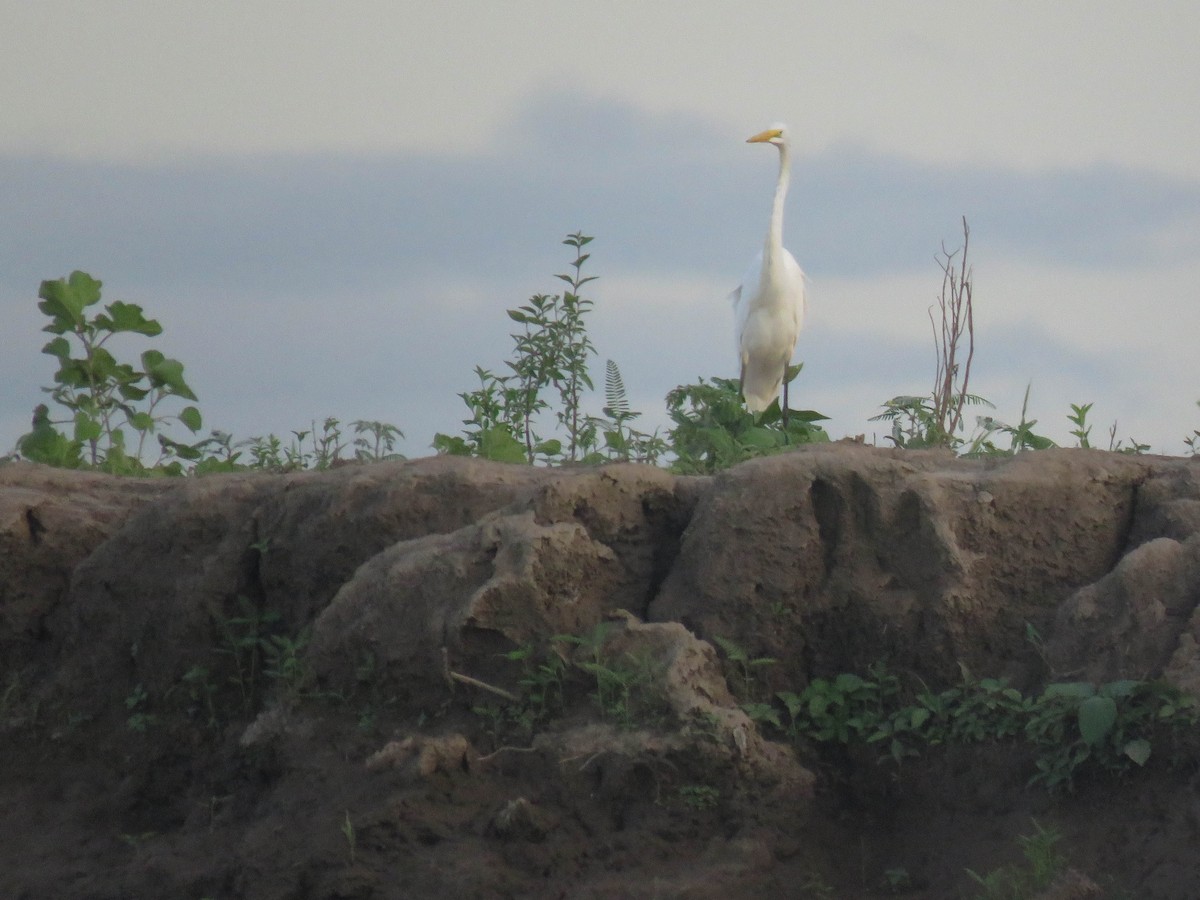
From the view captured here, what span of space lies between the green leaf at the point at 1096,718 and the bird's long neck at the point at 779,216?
839 cm

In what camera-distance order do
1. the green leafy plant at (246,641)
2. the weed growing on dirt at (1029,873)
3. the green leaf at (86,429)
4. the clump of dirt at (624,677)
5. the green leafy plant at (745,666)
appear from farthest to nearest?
the green leaf at (86,429) < the green leafy plant at (246,641) < the green leafy plant at (745,666) < the clump of dirt at (624,677) < the weed growing on dirt at (1029,873)

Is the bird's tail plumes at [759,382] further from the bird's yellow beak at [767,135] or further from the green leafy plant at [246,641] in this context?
the green leafy plant at [246,641]

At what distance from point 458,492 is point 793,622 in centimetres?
126

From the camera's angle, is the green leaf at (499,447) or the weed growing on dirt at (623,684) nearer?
the weed growing on dirt at (623,684)

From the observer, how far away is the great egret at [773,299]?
11.9 metres

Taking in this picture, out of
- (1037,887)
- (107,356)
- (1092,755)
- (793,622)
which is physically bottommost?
(1037,887)

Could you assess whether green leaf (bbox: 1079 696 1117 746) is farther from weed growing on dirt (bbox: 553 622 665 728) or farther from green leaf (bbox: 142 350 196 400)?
green leaf (bbox: 142 350 196 400)

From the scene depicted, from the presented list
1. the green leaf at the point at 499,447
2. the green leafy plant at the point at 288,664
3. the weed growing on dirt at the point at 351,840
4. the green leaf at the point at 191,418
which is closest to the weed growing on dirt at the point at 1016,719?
the weed growing on dirt at the point at 351,840

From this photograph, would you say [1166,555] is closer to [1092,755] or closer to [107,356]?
[1092,755]

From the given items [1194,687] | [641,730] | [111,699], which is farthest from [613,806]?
[111,699]

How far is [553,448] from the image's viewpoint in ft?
23.1

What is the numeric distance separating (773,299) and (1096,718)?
8687 millimetres

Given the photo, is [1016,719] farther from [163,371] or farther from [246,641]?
[163,371]

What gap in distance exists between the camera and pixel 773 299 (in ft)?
39.7
